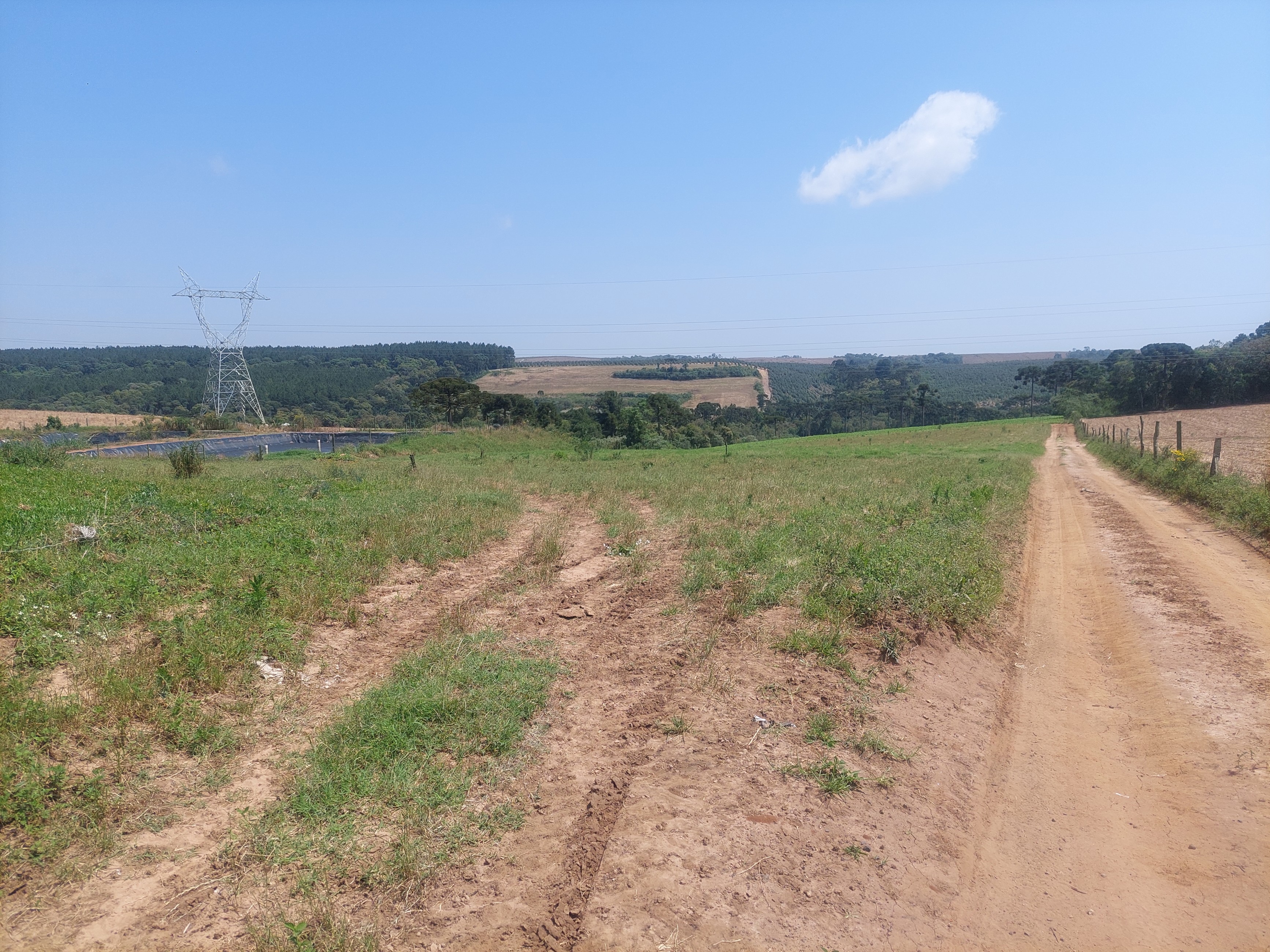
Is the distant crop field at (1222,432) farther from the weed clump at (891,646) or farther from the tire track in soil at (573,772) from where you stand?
the tire track in soil at (573,772)

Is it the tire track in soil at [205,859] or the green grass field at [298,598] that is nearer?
the tire track in soil at [205,859]

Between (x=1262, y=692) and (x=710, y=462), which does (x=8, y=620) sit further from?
(x=710, y=462)

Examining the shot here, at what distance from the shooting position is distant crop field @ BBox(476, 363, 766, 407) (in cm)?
9806

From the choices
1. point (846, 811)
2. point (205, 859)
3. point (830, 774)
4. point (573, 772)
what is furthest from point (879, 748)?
point (205, 859)

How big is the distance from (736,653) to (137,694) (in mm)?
4855

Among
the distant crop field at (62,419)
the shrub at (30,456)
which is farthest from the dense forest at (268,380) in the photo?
the shrub at (30,456)

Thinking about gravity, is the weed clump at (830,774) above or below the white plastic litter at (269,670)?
below

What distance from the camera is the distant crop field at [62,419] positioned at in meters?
46.6

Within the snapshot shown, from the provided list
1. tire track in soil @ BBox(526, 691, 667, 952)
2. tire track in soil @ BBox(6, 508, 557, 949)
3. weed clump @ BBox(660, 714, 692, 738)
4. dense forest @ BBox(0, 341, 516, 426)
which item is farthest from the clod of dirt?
dense forest @ BBox(0, 341, 516, 426)

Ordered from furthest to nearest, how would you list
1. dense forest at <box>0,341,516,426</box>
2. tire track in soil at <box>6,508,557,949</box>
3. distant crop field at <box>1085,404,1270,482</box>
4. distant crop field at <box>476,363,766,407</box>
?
distant crop field at <box>476,363,766,407</box>
dense forest at <box>0,341,516,426</box>
distant crop field at <box>1085,404,1270,482</box>
tire track in soil at <box>6,508,557,949</box>

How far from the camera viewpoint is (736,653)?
648 cm

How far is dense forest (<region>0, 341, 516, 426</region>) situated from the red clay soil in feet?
196

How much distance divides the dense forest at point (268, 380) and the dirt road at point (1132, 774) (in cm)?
6041

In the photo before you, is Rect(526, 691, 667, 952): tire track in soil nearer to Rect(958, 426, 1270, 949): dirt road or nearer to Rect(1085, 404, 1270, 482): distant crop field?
Rect(958, 426, 1270, 949): dirt road
